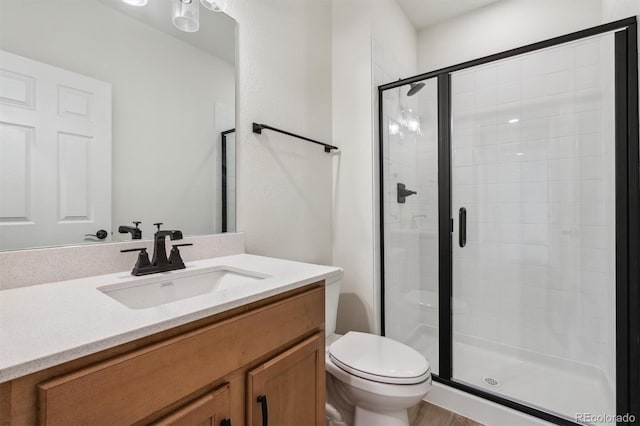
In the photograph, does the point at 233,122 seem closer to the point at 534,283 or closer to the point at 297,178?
the point at 297,178

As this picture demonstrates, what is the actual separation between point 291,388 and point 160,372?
403 mm

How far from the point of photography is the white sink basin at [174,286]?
0.87 meters

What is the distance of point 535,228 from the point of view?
2035 mm

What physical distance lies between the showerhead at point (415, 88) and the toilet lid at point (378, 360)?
153 centimetres

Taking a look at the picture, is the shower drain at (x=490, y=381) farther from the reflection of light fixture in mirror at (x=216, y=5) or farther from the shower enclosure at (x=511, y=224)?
the reflection of light fixture in mirror at (x=216, y=5)

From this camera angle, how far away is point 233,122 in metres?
1.38

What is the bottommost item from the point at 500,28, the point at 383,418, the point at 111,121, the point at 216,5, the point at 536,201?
the point at 383,418

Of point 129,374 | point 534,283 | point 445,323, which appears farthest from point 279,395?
point 534,283

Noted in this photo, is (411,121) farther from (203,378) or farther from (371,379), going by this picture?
(203,378)

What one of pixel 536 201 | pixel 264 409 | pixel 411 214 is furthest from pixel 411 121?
pixel 264 409

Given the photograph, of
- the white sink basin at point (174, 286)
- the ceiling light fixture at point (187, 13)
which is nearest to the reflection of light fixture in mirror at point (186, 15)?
the ceiling light fixture at point (187, 13)

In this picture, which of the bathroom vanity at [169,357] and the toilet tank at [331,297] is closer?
the bathroom vanity at [169,357]

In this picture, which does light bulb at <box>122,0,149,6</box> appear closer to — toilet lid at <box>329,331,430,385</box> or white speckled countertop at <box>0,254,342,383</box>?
white speckled countertop at <box>0,254,342,383</box>

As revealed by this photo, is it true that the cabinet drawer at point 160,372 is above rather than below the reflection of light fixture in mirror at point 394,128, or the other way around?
below
